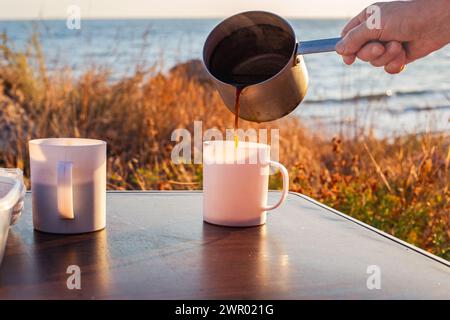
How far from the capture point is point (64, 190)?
0.83 metres

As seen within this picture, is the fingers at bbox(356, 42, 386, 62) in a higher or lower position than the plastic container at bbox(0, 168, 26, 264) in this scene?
higher

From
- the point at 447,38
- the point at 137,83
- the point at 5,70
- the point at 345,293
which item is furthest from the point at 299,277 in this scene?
the point at 5,70

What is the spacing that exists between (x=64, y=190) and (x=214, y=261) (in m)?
0.21

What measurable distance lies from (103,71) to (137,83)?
0.17 metres

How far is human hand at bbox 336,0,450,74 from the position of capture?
39.2 inches

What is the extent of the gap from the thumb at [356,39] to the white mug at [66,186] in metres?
0.37

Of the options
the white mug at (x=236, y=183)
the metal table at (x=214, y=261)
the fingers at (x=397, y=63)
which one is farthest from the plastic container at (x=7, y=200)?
the fingers at (x=397, y=63)

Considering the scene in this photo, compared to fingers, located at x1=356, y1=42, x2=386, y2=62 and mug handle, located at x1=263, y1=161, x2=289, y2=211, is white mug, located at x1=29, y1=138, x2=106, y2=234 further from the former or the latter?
fingers, located at x1=356, y1=42, x2=386, y2=62

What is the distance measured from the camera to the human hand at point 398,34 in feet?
3.27

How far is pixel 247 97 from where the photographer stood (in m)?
0.93

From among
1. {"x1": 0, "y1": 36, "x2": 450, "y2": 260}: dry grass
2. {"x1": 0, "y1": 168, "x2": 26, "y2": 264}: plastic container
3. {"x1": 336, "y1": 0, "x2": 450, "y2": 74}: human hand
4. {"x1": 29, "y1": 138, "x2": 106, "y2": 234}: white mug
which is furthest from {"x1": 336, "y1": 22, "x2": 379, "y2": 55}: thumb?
{"x1": 0, "y1": 36, "x2": 450, "y2": 260}: dry grass

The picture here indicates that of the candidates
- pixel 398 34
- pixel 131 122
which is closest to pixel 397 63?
pixel 398 34

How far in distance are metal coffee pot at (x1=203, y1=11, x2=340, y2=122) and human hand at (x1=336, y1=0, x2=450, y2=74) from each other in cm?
8

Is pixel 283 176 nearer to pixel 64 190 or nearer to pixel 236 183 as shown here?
pixel 236 183
